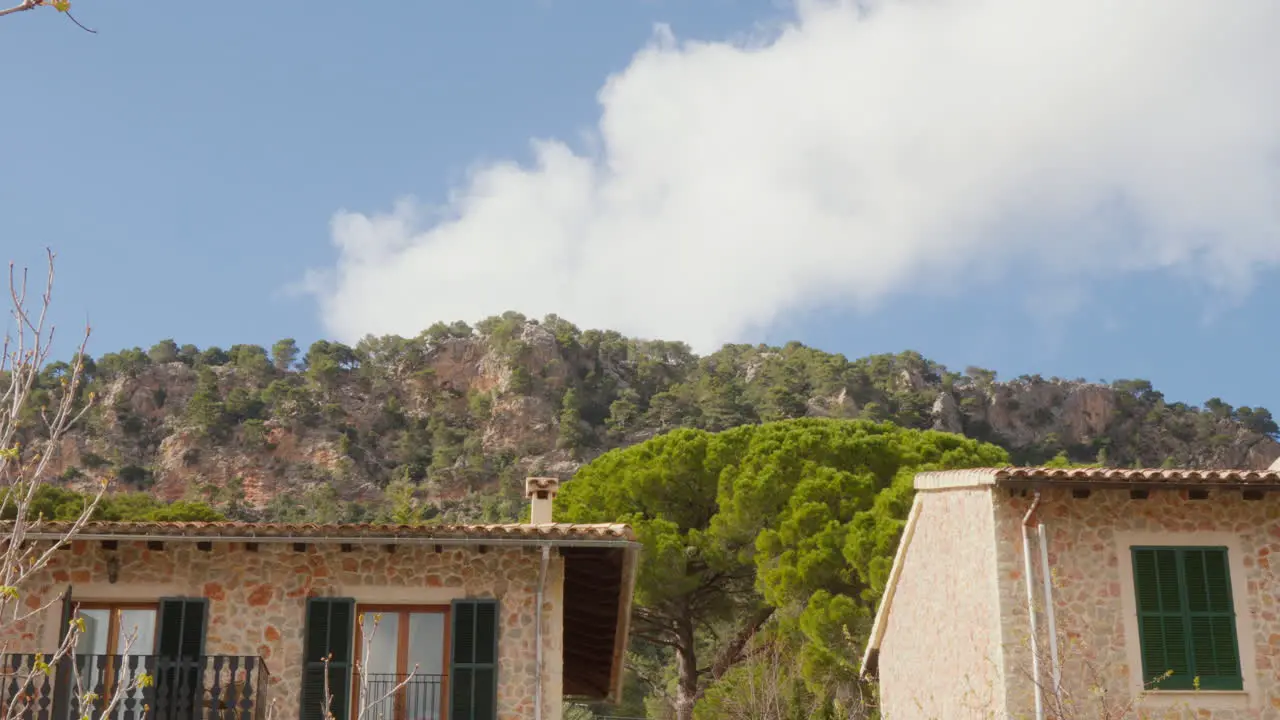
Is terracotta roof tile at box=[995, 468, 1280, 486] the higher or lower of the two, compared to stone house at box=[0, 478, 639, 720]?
higher

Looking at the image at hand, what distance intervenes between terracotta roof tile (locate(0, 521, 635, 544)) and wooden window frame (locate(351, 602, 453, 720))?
2.79 feet

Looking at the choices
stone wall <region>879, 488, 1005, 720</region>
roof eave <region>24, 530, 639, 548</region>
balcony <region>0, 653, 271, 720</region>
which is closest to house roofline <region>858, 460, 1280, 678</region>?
stone wall <region>879, 488, 1005, 720</region>

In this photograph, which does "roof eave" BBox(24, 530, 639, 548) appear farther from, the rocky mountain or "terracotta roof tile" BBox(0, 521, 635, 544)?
the rocky mountain

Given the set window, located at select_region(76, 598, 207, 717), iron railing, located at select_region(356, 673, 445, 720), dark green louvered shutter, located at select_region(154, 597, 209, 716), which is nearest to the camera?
dark green louvered shutter, located at select_region(154, 597, 209, 716)

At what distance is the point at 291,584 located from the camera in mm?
13609

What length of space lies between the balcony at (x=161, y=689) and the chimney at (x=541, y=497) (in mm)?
3374

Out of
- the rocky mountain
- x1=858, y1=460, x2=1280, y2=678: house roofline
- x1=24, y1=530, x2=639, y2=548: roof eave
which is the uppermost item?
the rocky mountain

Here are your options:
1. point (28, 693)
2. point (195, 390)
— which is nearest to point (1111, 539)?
point (28, 693)

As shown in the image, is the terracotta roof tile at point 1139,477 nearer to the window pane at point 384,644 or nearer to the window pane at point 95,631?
the window pane at point 384,644

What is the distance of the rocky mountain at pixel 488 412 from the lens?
2645 inches

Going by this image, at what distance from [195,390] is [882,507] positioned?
55976 millimetres

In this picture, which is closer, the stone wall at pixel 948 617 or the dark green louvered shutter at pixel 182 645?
the dark green louvered shutter at pixel 182 645

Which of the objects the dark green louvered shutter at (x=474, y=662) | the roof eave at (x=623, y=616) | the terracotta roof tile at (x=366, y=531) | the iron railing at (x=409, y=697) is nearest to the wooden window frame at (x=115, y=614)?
the terracotta roof tile at (x=366, y=531)

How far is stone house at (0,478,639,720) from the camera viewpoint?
1298 cm
